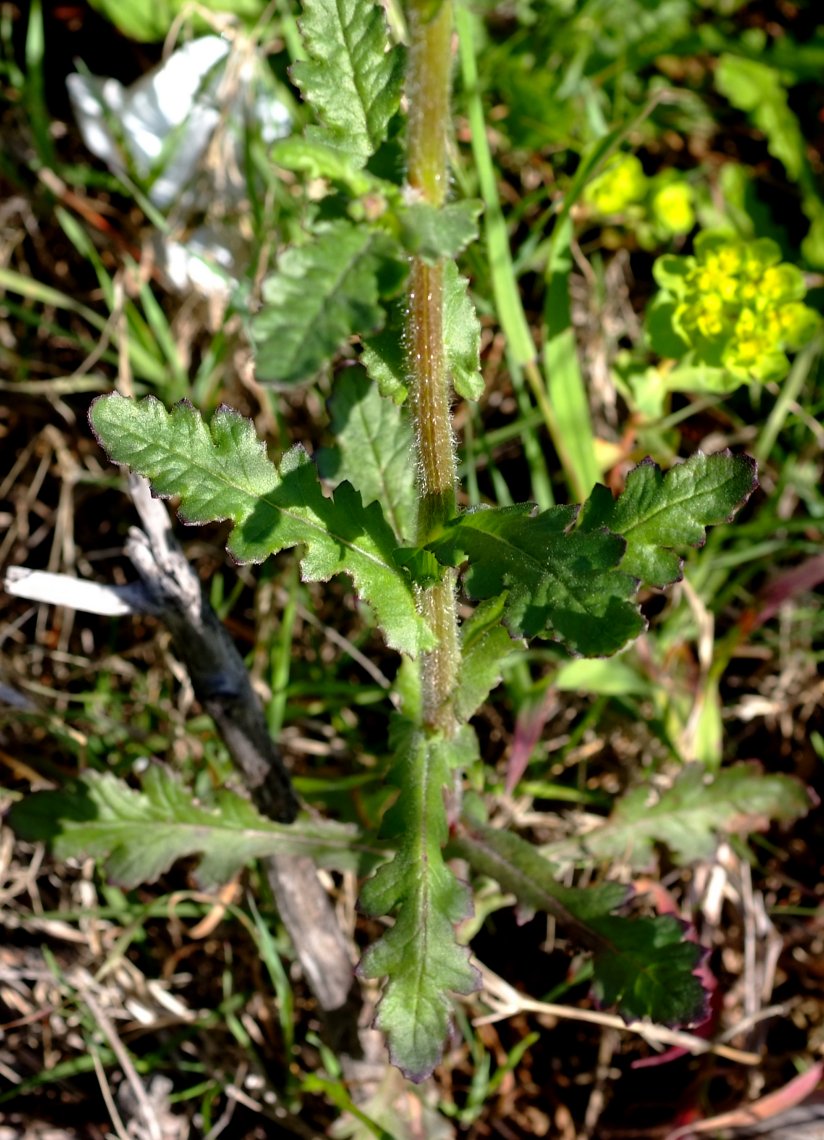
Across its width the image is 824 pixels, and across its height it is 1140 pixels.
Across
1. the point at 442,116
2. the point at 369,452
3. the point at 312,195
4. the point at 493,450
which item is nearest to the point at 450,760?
the point at 369,452

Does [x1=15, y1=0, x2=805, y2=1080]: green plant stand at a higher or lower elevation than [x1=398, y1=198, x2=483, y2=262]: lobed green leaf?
lower

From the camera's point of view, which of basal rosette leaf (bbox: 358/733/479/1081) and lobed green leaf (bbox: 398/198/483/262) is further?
basal rosette leaf (bbox: 358/733/479/1081)

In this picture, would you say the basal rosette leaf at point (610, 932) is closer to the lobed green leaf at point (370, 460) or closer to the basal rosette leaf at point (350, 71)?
the lobed green leaf at point (370, 460)

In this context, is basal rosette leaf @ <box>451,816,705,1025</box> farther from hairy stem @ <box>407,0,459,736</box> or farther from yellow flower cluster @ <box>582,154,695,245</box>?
yellow flower cluster @ <box>582,154,695,245</box>

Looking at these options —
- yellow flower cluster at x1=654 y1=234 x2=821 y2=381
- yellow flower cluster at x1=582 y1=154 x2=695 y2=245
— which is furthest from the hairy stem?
yellow flower cluster at x1=582 y1=154 x2=695 y2=245

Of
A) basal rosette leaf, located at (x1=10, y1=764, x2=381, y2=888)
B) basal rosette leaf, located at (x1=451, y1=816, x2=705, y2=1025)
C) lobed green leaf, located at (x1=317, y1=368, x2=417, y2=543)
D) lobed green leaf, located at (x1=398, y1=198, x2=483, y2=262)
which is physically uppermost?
lobed green leaf, located at (x1=398, y1=198, x2=483, y2=262)

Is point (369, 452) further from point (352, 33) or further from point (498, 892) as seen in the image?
point (498, 892)

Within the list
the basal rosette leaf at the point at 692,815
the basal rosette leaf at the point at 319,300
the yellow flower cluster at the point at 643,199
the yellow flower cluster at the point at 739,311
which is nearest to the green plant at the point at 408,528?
the basal rosette leaf at the point at 319,300
